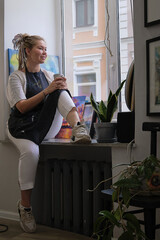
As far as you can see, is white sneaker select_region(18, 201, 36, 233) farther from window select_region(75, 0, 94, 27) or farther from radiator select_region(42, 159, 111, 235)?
window select_region(75, 0, 94, 27)

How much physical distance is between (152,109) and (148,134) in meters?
0.14

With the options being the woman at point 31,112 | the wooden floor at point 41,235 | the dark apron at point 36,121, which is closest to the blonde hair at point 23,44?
the woman at point 31,112

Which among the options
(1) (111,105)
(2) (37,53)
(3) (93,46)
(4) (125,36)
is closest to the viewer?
(1) (111,105)

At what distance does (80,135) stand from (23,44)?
0.90m

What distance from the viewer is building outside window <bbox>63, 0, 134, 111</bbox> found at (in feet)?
8.52

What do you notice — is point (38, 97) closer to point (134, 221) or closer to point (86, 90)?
point (86, 90)

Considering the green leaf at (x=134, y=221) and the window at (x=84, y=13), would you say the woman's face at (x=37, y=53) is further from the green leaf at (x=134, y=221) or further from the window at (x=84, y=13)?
the green leaf at (x=134, y=221)

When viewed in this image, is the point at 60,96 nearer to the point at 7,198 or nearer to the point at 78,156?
the point at 78,156

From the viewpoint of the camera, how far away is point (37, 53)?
2.46 metres

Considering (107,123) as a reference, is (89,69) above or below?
above

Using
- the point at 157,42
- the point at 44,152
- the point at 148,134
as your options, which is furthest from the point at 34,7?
the point at 148,134

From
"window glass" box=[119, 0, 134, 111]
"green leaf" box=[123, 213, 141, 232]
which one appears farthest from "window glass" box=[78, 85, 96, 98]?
"green leaf" box=[123, 213, 141, 232]

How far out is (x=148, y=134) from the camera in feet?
5.90

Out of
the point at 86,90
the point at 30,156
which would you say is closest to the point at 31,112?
the point at 30,156
